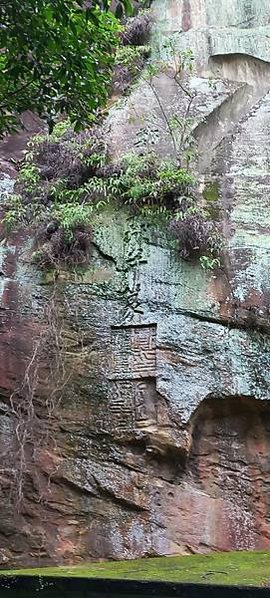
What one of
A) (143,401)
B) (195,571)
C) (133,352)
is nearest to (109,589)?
(195,571)

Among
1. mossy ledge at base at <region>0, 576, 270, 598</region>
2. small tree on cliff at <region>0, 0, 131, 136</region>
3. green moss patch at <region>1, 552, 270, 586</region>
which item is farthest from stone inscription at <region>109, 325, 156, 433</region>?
mossy ledge at base at <region>0, 576, 270, 598</region>

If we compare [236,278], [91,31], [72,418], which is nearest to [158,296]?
[236,278]

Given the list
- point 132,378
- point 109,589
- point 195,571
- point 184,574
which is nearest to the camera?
point 109,589

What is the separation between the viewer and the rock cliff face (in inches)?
245

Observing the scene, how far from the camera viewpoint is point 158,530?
6.21 metres

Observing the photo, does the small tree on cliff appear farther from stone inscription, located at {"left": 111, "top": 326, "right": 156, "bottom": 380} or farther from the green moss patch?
the green moss patch

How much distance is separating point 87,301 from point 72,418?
130 cm

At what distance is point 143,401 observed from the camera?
6.55 m

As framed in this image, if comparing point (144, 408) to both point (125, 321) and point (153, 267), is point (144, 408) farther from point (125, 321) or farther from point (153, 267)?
point (153, 267)

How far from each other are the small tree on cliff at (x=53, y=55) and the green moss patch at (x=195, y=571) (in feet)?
11.4

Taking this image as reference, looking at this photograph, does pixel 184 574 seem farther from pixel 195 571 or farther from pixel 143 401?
pixel 143 401

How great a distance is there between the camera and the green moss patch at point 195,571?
9.44 feet

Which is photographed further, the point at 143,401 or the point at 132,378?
the point at 132,378

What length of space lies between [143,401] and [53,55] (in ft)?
11.3
